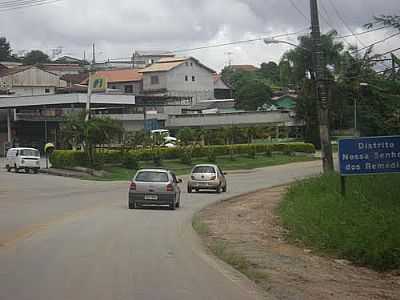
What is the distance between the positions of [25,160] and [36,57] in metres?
105

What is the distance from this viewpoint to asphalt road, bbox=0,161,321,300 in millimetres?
10617

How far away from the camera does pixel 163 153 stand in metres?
66.2

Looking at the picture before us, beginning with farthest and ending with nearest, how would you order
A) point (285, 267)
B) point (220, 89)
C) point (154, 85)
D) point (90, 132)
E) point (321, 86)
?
point (220, 89) → point (154, 85) → point (90, 132) → point (321, 86) → point (285, 267)

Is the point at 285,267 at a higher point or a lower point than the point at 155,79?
lower

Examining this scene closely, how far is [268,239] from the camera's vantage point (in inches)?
728

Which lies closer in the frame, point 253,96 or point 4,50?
point 253,96

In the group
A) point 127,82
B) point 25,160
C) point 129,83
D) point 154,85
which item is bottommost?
point 25,160

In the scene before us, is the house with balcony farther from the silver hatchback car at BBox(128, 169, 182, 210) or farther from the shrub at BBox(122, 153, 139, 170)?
the silver hatchback car at BBox(128, 169, 182, 210)

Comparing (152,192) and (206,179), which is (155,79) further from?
(152,192)

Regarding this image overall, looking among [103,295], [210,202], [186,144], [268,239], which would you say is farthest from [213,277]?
[186,144]

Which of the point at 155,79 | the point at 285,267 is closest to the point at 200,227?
the point at 285,267

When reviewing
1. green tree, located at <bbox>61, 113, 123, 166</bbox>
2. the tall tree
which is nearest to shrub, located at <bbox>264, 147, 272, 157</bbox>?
green tree, located at <bbox>61, 113, 123, 166</bbox>

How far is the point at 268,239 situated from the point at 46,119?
208ft

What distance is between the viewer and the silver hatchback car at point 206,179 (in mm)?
41438
